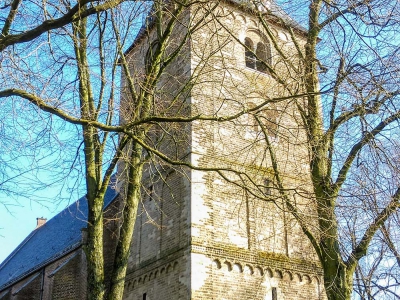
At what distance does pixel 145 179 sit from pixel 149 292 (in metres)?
3.37

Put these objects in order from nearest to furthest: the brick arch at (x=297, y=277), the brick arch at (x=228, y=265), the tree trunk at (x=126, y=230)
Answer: the tree trunk at (x=126, y=230)
the brick arch at (x=228, y=265)
the brick arch at (x=297, y=277)

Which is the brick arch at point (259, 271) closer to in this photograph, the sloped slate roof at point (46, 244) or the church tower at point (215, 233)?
the church tower at point (215, 233)

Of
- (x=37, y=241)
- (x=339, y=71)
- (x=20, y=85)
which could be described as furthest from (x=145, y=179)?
(x=37, y=241)

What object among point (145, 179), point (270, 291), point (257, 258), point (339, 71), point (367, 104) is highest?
point (145, 179)

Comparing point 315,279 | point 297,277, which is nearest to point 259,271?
point 297,277

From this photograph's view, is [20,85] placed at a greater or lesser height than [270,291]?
greater

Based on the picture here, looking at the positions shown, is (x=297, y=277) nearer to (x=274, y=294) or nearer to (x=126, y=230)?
(x=274, y=294)

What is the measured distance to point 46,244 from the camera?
A: 76.5ft

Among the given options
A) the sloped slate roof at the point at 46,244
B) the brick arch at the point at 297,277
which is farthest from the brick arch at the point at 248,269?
the sloped slate roof at the point at 46,244

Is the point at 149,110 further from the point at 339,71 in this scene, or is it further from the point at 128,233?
the point at 339,71

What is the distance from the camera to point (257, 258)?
11.8m

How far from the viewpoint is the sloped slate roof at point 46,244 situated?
19.1m

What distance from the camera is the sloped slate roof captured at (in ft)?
62.7

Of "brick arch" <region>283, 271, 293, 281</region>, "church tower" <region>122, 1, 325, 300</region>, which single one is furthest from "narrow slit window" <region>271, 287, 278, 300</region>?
"brick arch" <region>283, 271, 293, 281</region>
